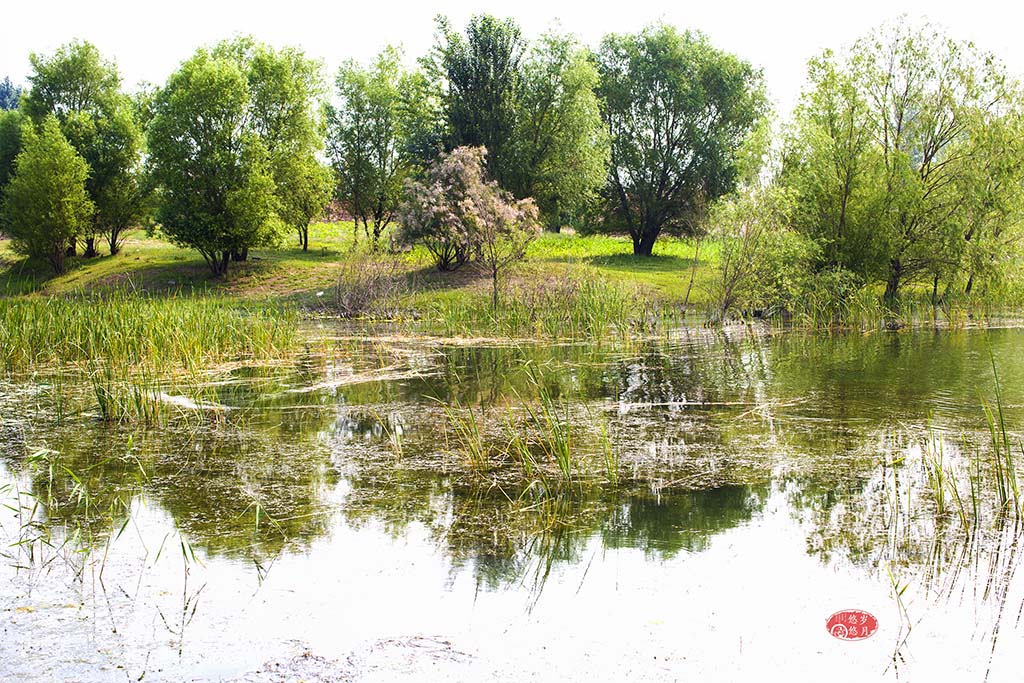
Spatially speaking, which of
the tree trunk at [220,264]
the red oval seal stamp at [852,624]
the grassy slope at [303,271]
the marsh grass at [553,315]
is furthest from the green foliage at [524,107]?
the red oval seal stamp at [852,624]

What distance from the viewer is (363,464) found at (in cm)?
788

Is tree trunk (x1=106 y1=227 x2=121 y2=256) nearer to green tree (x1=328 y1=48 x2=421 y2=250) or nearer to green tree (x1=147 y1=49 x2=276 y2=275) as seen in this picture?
green tree (x1=147 y1=49 x2=276 y2=275)

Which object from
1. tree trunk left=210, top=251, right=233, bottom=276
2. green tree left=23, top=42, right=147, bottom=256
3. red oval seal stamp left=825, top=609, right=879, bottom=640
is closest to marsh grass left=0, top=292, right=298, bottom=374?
red oval seal stamp left=825, top=609, right=879, bottom=640

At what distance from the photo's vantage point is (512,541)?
586 cm

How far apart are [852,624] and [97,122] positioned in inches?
1534

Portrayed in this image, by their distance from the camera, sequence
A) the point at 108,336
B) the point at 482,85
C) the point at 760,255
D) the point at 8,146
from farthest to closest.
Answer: the point at 8,146 < the point at 482,85 < the point at 760,255 < the point at 108,336

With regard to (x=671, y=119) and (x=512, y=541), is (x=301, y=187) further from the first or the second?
(x=512, y=541)

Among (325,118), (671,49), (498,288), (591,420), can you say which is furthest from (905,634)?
(325,118)

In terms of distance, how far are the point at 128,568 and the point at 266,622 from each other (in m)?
1.26

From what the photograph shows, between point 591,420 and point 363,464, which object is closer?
point 363,464

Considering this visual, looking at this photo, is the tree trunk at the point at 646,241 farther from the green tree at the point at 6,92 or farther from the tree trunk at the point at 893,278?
the green tree at the point at 6,92

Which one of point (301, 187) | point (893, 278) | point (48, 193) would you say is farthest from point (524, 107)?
point (48, 193)

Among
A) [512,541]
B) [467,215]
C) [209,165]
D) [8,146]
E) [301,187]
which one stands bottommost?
[512,541]

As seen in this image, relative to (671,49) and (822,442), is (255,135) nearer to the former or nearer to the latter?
(671,49)
